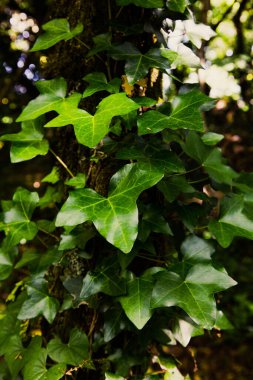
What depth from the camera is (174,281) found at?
0.96m

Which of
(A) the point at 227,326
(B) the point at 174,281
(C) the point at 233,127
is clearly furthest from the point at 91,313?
(C) the point at 233,127

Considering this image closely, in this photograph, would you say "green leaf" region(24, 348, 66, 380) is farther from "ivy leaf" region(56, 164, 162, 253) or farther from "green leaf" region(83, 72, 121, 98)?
"green leaf" region(83, 72, 121, 98)

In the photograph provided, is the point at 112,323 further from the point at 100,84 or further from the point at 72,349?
the point at 100,84

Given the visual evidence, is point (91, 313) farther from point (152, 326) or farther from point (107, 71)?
point (107, 71)

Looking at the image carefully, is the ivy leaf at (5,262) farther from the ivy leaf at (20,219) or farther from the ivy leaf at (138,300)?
the ivy leaf at (138,300)

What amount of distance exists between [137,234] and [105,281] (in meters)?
0.20

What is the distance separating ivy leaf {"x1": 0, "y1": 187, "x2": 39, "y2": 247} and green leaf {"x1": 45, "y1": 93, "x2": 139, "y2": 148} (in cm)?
36

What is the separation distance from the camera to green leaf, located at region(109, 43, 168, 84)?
106 cm

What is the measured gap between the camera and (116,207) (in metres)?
0.87

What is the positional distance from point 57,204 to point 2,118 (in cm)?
189

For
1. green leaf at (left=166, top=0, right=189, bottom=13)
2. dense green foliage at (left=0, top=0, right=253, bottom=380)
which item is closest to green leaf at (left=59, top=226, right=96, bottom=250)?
dense green foliage at (left=0, top=0, right=253, bottom=380)

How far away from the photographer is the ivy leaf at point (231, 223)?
1.03 meters

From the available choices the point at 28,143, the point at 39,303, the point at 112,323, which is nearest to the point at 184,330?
the point at 112,323

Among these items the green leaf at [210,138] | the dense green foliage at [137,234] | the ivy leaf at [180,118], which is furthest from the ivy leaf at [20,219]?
the green leaf at [210,138]
